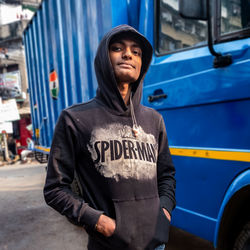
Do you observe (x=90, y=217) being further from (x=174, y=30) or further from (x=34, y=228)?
(x=34, y=228)

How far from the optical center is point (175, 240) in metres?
3.31

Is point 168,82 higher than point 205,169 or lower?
higher

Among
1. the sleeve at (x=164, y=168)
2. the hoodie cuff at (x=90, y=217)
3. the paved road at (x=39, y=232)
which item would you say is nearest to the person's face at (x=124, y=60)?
the sleeve at (x=164, y=168)

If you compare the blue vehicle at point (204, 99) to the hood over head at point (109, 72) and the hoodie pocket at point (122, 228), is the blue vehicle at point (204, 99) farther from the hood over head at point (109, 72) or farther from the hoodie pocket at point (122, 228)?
the hoodie pocket at point (122, 228)

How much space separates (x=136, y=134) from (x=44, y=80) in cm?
411

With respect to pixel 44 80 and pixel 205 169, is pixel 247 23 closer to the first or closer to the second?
pixel 205 169

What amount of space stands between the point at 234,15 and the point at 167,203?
123 cm

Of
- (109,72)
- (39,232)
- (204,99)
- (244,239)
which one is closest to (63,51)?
(39,232)

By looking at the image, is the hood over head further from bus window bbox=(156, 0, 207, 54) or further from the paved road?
the paved road

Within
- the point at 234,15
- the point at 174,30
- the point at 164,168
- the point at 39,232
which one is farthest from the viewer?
the point at 39,232

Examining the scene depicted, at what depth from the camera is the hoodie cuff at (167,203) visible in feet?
4.41

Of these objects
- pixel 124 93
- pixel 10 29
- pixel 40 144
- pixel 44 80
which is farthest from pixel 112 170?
pixel 10 29

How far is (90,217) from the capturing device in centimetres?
115

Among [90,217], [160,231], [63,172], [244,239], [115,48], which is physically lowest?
[244,239]
